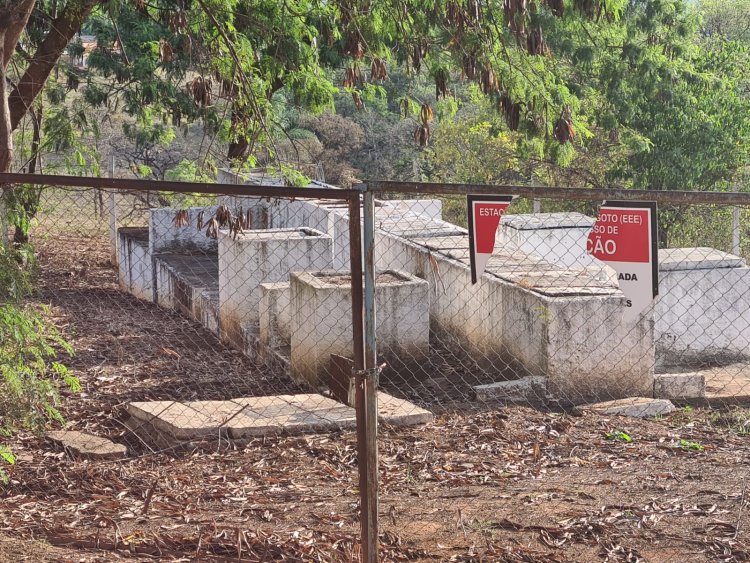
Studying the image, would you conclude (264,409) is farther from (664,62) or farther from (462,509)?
(664,62)

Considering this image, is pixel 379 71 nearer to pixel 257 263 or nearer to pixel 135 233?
pixel 257 263

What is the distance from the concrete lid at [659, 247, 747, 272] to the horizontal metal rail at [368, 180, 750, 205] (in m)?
6.30

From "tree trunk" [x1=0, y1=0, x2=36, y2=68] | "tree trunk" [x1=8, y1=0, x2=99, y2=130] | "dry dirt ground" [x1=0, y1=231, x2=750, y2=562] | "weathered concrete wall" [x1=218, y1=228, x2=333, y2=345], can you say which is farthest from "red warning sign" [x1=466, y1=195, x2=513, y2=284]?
"weathered concrete wall" [x1=218, y1=228, x2=333, y2=345]

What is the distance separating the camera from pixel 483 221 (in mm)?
4039

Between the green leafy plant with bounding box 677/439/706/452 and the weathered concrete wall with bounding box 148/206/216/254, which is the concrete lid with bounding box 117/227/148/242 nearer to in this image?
the weathered concrete wall with bounding box 148/206/216/254

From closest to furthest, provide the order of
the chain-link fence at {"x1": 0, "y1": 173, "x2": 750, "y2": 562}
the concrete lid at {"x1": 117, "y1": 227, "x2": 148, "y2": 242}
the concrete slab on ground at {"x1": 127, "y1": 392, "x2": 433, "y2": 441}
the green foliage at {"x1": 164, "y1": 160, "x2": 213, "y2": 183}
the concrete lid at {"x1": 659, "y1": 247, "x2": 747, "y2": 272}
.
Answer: the chain-link fence at {"x1": 0, "y1": 173, "x2": 750, "y2": 562}, the concrete slab on ground at {"x1": 127, "y1": 392, "x2": 433, "y2": 441}, the green foliage at {"x1": 164, "y1": 160, "x2": 213, "y2": 183}, the concrete lid at {"x1": 659, "y1": 247, "x2": 747, "y2": 272}, the concrete lid at {"x1": 117, "y1": 227, "x2": 148, "y2": 242}

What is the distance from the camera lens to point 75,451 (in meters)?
6.57

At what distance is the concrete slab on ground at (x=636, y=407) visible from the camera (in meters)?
7.52

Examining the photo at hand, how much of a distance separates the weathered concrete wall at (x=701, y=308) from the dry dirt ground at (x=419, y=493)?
8.18 ft

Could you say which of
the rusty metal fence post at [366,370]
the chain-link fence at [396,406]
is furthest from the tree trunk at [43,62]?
the rusty metal fence post at [366,370]

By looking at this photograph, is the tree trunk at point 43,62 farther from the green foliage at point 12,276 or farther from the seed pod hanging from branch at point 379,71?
the green foliage at point 12,276

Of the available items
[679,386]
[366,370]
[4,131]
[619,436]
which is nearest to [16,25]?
[4,131]

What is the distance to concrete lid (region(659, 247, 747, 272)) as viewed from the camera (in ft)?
33.4

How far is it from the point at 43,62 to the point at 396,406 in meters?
4.15
